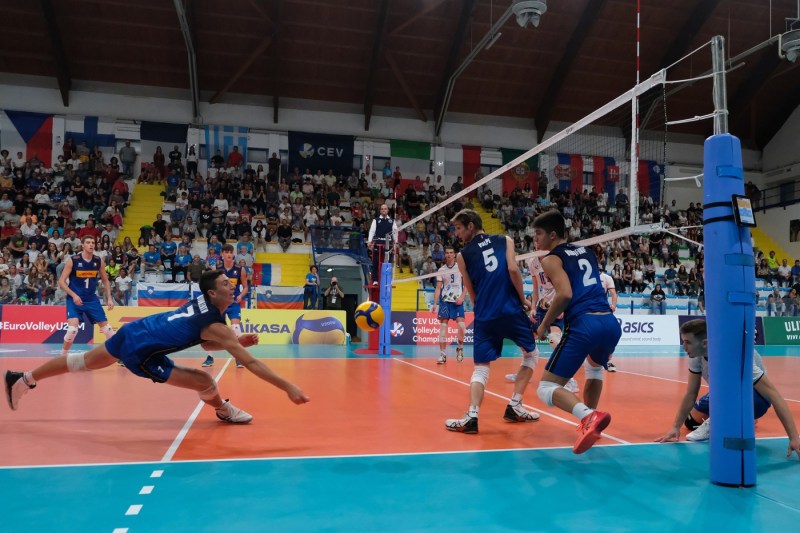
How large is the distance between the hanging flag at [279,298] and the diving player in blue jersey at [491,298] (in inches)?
427

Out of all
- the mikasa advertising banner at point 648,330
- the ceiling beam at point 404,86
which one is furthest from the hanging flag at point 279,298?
the ceiling beam at point 404,86

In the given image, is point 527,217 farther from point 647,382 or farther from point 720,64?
point 720,64

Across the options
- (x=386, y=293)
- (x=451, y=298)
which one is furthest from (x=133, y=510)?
(x=386, y=293)

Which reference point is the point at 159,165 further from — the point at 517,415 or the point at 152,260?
the point at 517,415

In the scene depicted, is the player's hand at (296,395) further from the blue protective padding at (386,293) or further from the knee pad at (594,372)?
the blue protective padding at (386,293)

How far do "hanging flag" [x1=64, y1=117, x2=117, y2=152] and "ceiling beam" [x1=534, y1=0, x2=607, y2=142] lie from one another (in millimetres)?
17876

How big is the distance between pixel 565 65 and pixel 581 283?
70.4 ft

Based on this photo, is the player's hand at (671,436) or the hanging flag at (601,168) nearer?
the player's hand at (671,436)

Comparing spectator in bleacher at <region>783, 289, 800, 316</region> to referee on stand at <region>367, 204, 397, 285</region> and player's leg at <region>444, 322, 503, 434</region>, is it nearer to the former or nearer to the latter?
referee on stand at <region>367, 204, 397, 285</region>

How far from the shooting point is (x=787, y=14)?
69.2 ft

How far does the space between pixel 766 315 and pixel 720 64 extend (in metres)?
18.2

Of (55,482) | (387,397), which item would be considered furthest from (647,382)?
(55,482)

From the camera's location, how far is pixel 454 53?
21875 millimetres

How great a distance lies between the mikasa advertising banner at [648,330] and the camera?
1568 cm
